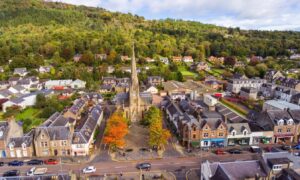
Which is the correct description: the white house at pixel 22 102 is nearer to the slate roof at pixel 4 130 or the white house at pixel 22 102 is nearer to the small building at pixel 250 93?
the slate roof at pixel 4 130

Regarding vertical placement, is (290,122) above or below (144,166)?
above

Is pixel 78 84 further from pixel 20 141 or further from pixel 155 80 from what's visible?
pixel 20 141

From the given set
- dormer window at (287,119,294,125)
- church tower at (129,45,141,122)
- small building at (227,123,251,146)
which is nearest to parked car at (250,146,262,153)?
small building at (227,123,251,146)

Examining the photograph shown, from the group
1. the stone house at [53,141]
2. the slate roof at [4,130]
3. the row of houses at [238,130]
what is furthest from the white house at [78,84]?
the row of houses at [238,130]

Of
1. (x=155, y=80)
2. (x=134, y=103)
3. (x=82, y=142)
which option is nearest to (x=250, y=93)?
(x=155, y=80)

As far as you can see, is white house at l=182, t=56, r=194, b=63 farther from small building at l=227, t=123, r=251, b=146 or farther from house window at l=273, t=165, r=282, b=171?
house window at l=273, t=165, r=282, b=171

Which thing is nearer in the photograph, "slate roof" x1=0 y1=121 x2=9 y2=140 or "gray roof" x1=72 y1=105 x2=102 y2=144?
"slate roof" x1=0 y1=121 x2=9 y2=140

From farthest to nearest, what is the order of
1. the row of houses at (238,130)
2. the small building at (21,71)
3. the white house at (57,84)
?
the small building at (21,71) → the white house at (57,84) → the row of houses at (238,130)
